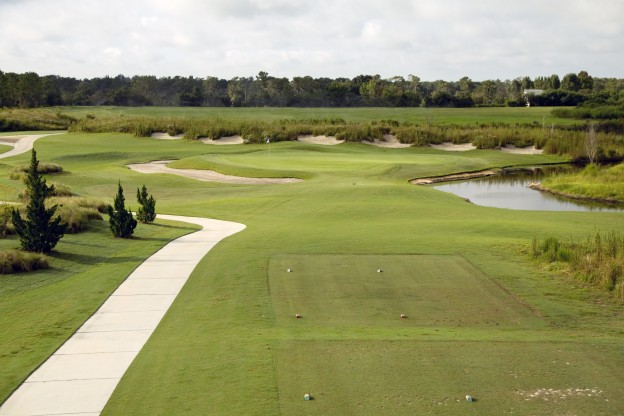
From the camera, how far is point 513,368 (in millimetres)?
12531

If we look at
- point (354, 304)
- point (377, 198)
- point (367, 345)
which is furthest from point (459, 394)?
point (377, 198)

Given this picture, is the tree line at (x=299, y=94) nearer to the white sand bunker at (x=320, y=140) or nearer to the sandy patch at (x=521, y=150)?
the sandy patch at (x=521, y=150)

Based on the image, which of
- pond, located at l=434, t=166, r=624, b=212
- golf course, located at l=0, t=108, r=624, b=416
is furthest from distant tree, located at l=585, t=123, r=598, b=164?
golf course, located at l=0, t=108, r=624, b=416

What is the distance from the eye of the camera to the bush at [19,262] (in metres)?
20.5

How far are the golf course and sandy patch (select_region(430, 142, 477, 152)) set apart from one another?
45.7 meters

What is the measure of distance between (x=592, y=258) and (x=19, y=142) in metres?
70.3

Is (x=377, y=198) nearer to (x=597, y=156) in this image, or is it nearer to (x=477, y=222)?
(x=477, y=222)

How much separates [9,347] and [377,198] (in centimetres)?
2675

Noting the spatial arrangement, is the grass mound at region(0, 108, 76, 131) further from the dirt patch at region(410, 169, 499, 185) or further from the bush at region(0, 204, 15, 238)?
the bush at region(0, 204, 15, 238)

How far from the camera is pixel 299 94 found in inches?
6831

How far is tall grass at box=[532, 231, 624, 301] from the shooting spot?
19325 mm

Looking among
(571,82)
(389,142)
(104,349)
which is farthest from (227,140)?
(571,82)

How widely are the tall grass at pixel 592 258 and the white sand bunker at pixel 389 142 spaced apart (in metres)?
59.0

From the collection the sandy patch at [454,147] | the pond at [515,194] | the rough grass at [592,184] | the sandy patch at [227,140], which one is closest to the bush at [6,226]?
the pond at [515,194]
